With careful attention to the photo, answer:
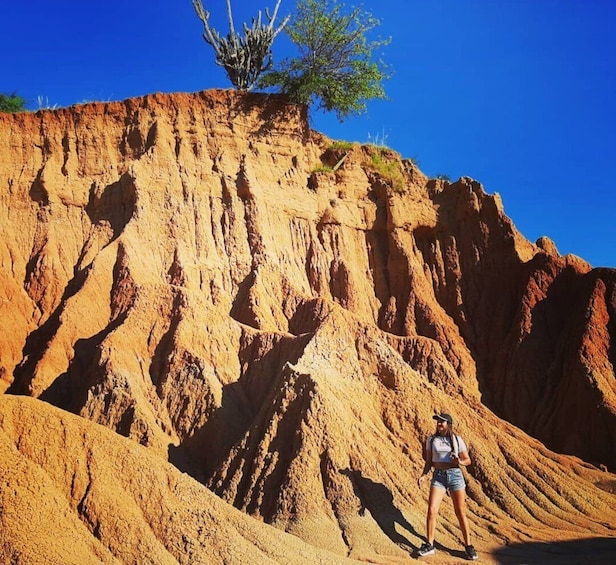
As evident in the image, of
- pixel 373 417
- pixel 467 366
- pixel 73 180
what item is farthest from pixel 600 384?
pixel 73 180

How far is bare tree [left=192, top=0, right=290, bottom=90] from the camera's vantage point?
30.9m

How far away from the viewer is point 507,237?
90.2 ft

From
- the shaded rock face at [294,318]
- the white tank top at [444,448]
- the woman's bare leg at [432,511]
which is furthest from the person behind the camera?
the shaded rock face at [294,318]

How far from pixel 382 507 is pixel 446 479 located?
1.73 meters

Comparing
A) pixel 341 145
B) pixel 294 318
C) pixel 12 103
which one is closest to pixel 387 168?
pixel 341 145

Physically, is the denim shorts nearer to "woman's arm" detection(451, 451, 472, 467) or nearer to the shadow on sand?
"woman's arm" detection(451, 451, 472, 467)

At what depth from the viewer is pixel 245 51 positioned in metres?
31.3

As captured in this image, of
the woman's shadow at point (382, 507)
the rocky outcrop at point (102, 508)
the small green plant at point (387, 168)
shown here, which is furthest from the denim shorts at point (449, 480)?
the small green plant at point (387, 168)

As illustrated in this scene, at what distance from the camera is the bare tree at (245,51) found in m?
30.9

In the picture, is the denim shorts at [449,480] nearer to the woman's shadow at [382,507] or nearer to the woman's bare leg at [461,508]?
the woman's bare leg at [461,508]

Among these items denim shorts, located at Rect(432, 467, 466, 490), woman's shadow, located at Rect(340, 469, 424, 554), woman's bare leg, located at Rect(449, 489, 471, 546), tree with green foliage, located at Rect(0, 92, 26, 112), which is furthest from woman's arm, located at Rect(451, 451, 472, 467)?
tree with green foliage, located at Rect(0, 92, 26, 112)

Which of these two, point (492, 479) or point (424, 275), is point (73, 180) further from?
point (492, 479)

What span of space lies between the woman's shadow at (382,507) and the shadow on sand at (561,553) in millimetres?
1738

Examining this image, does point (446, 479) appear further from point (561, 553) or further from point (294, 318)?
point (294, 318)
